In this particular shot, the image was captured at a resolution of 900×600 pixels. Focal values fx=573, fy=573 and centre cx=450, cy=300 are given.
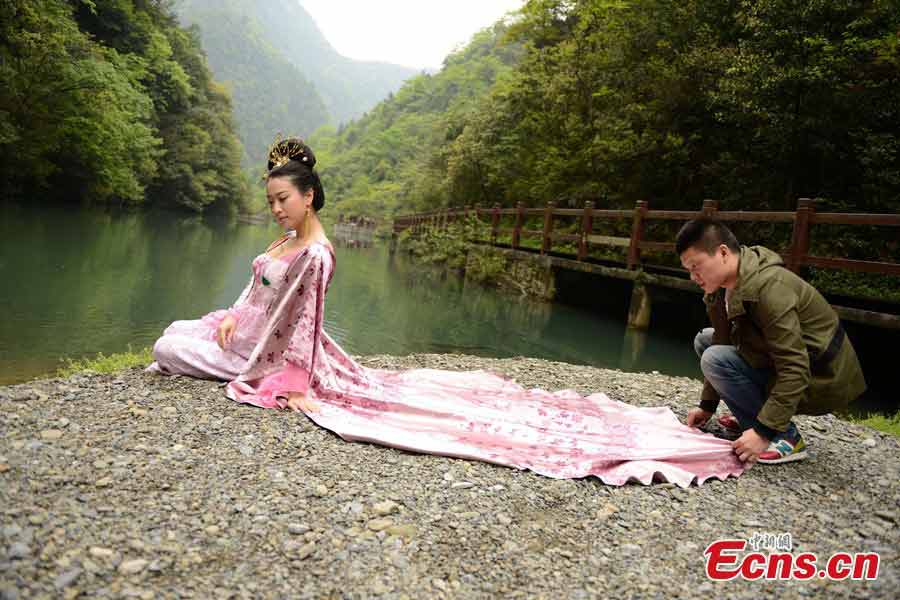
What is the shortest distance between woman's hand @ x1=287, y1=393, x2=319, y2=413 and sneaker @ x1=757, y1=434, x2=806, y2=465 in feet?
7.50

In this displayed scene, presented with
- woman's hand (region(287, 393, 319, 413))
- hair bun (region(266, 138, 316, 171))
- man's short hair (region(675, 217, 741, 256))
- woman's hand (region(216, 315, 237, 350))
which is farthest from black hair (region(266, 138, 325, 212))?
man's short hair (region(675, 217, 741, 256))

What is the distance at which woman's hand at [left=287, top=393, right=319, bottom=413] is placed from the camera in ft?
9.80

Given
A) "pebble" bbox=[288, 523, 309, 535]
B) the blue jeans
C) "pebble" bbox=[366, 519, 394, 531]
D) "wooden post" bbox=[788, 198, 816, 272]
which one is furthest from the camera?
"wooden post" bbox=[788, 198, 816, 272]

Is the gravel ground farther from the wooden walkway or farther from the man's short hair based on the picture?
the wooden walkway

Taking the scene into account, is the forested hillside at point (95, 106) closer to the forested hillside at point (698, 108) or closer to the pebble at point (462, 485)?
the forested hillside at point (698, 108)

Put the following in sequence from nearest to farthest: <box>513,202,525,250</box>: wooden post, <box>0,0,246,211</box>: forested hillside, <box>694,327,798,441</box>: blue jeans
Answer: <box>694,327,798,441</box>: blue jeans, <box>513,202,525,250</box>: wooden post, <box>0,0,246,211</box>: forested hillside

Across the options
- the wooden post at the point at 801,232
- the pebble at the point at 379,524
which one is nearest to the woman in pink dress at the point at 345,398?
the pebble at the point at 379,524

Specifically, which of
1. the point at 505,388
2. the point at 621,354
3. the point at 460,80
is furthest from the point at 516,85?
the point at 460,80

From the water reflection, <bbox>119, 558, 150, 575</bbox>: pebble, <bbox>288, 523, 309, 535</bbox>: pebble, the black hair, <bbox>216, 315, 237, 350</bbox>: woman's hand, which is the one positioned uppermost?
the black hair

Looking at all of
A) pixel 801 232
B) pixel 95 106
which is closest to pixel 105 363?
pixel 801 232

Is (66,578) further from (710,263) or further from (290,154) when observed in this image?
(710,263)

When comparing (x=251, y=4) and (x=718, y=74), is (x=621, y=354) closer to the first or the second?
(x=718, y=74)

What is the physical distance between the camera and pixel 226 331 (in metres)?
3.17

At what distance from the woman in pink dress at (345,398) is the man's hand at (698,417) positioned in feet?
0.27
